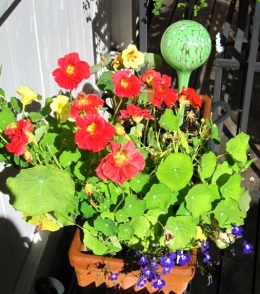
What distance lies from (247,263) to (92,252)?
82 cm

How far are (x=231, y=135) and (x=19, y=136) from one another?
5.21 feet

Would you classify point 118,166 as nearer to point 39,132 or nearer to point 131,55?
point 39,132

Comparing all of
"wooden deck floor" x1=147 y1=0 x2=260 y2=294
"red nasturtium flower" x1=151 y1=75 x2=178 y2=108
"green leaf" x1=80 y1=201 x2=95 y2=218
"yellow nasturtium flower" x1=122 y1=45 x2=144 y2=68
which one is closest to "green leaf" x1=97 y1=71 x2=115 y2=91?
"yellow nasturtium flower" x1=122 y1=45 x2=144 y2=68

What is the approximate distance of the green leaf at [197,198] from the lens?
126cm

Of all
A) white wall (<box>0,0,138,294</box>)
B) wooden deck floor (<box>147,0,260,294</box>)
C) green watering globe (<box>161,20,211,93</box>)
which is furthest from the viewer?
wooden deck floor (<box>147,0,260,294</box>)

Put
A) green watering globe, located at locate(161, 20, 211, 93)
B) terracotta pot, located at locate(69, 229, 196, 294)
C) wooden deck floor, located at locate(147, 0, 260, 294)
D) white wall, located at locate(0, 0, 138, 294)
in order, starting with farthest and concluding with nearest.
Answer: wooden deck floor, located at locate(147, 0, 260, 294)
green watering globe, located at locate(161, 20, 211, 93)
white wall, located at locate(0, 0, 138, 294)
terracotta pot, located at locate(69, 229, 196, 294)

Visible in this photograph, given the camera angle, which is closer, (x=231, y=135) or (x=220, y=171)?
(x=220, y=171)

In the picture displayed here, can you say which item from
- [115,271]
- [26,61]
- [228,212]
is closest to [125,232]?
[115,271]

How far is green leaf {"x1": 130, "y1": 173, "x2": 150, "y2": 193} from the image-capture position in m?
1.33

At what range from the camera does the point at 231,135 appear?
259 centimetres

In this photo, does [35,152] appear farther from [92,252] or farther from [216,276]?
[216,276]

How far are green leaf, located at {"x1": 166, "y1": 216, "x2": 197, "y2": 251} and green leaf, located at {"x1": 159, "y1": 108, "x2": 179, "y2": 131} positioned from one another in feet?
0.85

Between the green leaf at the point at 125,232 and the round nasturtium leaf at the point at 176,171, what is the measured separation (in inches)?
5.7

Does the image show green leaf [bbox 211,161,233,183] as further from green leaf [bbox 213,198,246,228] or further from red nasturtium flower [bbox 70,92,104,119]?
red nasturtium flower [bbox 70,92,104,119]
